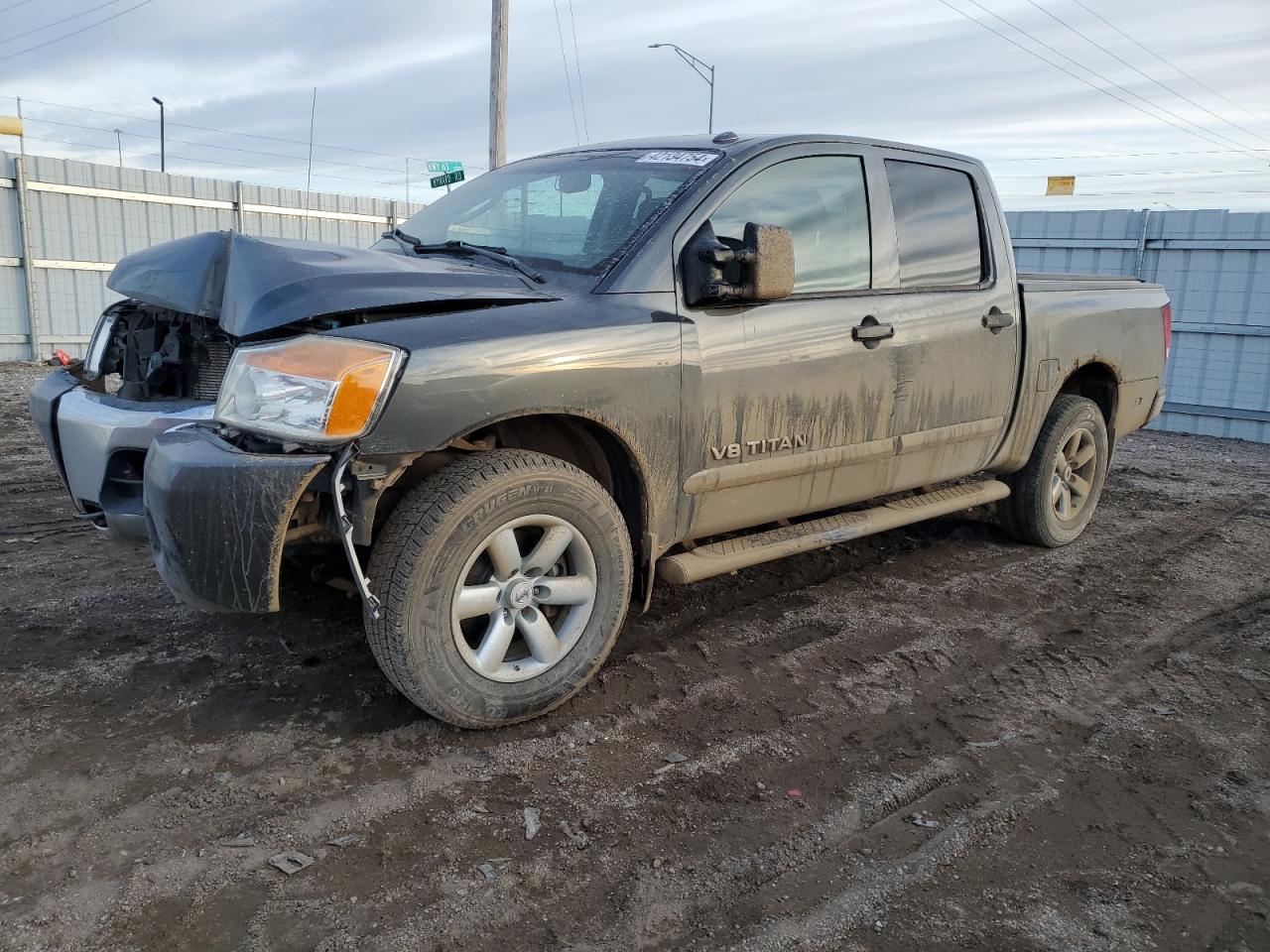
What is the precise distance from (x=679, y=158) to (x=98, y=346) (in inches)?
90.8

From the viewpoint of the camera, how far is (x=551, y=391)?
9.53 ft

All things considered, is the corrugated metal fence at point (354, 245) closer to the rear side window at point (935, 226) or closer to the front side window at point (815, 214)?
the rear side window at point (935, 226)

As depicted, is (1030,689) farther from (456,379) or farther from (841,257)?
(456,379)

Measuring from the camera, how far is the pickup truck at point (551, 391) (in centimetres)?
265

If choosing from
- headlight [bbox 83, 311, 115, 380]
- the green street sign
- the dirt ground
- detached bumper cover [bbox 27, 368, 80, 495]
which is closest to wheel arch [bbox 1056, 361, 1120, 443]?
Result: the dirt ground

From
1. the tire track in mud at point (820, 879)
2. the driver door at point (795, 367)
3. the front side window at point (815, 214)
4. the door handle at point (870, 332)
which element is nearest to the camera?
the tire track in mud at point (820, 879)

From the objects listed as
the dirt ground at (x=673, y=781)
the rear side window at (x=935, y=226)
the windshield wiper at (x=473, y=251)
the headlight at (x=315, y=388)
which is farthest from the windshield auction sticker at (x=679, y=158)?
the dirt ground at (x=673, y=781)

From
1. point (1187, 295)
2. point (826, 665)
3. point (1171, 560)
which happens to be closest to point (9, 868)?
point (826, 665)

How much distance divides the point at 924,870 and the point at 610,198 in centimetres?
248

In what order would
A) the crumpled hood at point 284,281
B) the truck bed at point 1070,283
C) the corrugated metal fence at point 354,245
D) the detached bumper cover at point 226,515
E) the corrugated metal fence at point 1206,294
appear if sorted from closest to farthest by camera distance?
the detached bumper cover at point 226,515 → the crumpled hood at point 284,281 → the truck bed at point 1070,283 → the corrugated metal fence at point 1206,294 → the corrugated metal fence at point 354,245

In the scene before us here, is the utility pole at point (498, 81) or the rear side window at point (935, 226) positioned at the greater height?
the utility pole at point (498, 81)

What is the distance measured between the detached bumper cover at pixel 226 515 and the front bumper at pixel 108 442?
0.41m

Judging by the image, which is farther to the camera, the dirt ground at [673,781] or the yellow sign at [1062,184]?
the yellow sign at [1062,184]

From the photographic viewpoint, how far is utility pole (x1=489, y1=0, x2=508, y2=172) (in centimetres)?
1353
